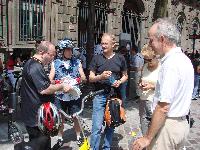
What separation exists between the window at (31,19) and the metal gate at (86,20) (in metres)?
2.56

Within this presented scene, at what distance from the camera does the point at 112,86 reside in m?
5.32

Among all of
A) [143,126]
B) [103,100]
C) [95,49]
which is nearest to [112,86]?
[103,100]

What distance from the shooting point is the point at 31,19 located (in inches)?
560

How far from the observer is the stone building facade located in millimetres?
12867

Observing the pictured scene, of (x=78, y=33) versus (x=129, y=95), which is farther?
(x=78, y=33)

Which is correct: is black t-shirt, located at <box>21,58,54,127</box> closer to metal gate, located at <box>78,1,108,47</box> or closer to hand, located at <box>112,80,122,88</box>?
hand, located at <box>112,80,122,88</box>

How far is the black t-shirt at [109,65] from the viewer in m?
5.29

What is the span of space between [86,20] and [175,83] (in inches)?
582

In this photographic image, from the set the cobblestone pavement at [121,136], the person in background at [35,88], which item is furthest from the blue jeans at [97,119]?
the person in background at [35,88]

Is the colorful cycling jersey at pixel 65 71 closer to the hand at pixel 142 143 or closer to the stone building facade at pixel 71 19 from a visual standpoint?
the hand at pixel 142 143

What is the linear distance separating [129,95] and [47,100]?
23.4ft

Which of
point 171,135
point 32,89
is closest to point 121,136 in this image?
point 32,89

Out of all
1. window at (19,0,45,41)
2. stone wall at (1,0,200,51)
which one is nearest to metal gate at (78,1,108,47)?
stone wall at (1,0,200,51)

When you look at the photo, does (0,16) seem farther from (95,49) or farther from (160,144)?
(160,144)
